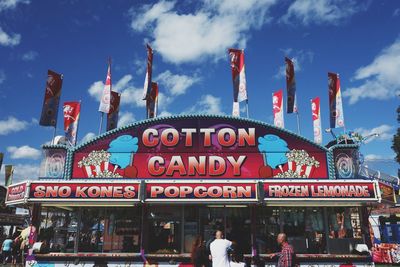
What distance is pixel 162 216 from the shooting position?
14.8 metres

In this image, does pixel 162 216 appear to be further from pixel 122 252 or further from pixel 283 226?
pixel 283 226

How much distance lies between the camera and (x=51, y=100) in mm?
17219

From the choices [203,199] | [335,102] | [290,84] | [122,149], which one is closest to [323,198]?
[203,199]

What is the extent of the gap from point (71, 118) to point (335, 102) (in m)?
13.6

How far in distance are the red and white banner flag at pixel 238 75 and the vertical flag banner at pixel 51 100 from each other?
336 inches

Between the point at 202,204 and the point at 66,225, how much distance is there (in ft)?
19.3

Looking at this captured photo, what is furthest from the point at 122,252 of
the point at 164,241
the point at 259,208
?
the point at 259,208

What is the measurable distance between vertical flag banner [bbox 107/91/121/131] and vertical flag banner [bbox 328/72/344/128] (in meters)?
11.6

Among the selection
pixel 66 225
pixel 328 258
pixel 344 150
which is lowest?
pixel 328 258

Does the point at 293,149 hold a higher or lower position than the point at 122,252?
higher

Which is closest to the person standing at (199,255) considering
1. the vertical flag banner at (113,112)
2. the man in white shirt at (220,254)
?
the man in white shirt at (220,254)

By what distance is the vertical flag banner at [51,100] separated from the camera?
17031 millimetres

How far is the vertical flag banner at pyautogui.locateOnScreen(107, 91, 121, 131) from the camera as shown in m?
20.3

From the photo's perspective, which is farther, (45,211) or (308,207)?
(45,211)
